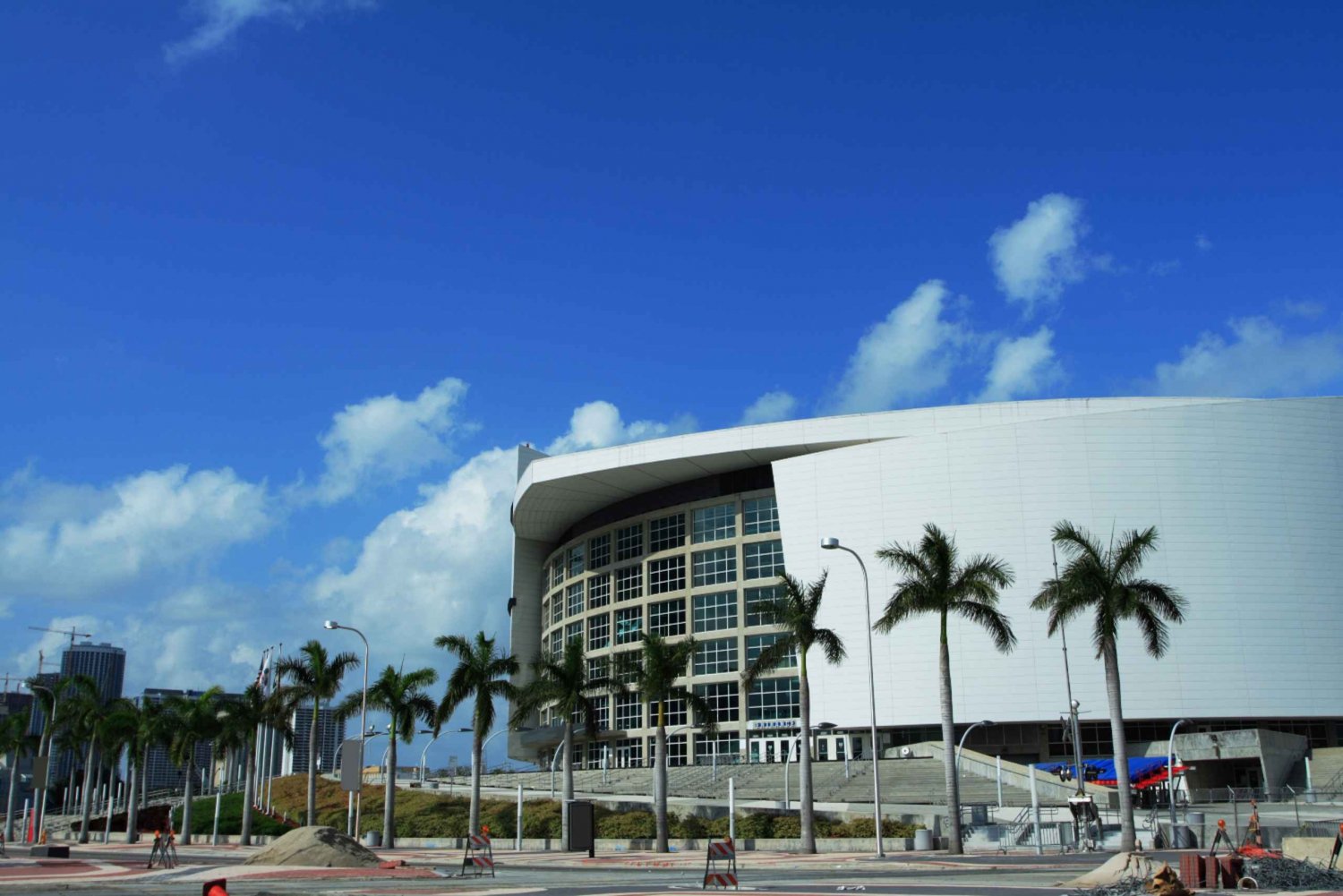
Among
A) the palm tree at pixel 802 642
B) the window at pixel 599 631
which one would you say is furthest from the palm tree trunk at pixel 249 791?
the window at pixel 599 631

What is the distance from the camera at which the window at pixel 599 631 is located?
10100 cm

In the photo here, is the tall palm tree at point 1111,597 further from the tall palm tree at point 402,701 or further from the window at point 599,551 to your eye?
the window at point 599,551

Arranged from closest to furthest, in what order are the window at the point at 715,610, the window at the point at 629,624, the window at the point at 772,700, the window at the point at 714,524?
1. the window at the point at 772,700
2. the window at the point at 715,610
3. the window at the point at 714,524
4. the window at the point at 629,624

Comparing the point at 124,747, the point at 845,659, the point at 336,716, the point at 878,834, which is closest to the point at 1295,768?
the point at 845,659

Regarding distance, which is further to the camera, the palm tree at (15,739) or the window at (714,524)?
the palm tree at (15,739)

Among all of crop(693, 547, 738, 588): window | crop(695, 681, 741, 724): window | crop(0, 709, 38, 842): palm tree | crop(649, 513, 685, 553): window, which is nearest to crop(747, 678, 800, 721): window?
crop(695, 681, 741, 724): window

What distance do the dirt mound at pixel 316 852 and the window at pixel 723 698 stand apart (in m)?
55.7

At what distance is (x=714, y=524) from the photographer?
9325 cm

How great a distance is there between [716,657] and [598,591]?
15.9m

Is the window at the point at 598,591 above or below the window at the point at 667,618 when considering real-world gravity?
above

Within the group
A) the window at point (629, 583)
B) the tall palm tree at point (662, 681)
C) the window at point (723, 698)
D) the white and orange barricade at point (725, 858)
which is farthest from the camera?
the window at point (629, 583)

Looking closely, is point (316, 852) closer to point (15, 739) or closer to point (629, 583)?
point (629, 583)

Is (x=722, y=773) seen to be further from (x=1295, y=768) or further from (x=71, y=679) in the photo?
(x=71, y=679)

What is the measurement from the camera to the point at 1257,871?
22.8 meters
